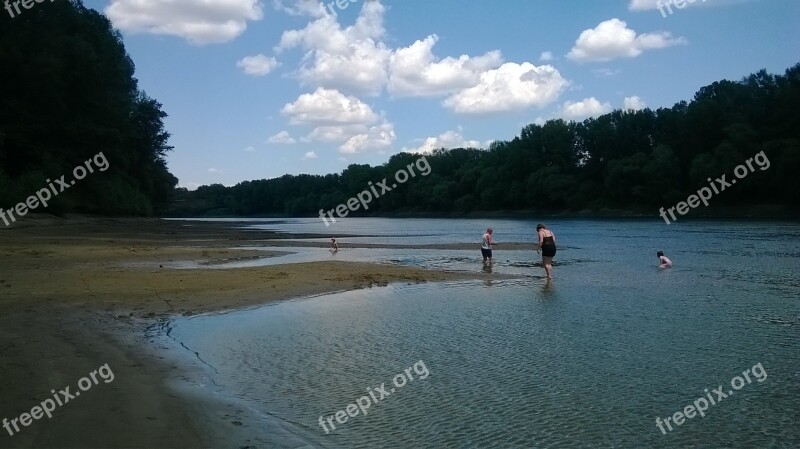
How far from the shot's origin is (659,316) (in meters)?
14.6

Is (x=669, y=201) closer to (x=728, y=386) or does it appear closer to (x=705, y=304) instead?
(x=705, y=304)

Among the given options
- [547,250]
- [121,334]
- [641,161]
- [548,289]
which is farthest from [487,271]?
[641,161]

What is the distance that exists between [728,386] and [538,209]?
14108 centimetres

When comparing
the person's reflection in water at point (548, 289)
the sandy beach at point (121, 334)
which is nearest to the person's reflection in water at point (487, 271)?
the sandy beach at point (121, 334)

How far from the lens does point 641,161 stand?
11688 centimetres

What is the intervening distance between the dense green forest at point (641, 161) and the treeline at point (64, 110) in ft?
291

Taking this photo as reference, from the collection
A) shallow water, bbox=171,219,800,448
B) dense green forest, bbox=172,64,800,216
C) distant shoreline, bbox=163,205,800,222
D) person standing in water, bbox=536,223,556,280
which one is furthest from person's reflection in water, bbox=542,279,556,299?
dense green forest, bbox=172,64,800,216

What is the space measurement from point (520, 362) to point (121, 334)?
7.57 metres

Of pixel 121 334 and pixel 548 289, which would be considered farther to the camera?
pixel 548 289

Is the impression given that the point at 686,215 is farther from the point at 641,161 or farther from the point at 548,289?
the point at 548,289

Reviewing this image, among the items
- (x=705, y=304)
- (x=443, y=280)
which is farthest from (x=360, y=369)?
(x=443, y=280)

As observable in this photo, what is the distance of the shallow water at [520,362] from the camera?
7.16 meters

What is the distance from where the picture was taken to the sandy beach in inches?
256

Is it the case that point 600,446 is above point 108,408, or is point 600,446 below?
below
